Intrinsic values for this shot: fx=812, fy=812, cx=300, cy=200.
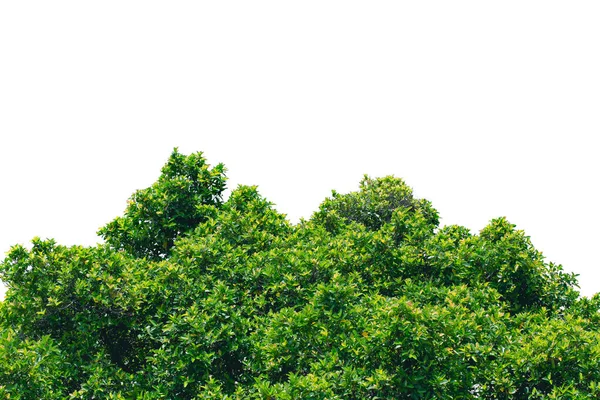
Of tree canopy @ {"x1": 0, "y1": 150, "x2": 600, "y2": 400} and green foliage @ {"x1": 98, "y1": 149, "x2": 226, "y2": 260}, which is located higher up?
green foliage @ {"x1": 98, "y1": 149, "x2": 226, "y2": 260}

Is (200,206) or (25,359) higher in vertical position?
(200,206)

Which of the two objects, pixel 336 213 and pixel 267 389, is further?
pixel 336 213

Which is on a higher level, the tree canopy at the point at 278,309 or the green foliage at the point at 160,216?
the green foliage at the point at 160,216

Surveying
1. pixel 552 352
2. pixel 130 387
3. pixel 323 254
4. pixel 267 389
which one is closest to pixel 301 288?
pixel 323 254

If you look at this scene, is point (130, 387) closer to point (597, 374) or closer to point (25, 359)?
point (25, 359)

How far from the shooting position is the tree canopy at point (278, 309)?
1795 centimetres

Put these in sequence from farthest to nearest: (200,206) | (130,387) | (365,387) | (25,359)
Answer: (200,206)
(130,387)
(25,359)
(365,387)

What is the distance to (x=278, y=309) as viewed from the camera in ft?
68.1

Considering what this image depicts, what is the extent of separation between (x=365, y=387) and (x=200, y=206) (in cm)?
849

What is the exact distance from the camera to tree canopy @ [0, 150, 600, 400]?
17953mm

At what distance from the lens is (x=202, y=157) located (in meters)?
24.8

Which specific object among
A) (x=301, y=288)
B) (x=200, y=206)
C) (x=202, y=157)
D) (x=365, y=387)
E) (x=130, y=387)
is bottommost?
(x=365, y=387)

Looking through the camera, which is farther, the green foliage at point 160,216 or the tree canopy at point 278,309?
the green foliage at point 160,216

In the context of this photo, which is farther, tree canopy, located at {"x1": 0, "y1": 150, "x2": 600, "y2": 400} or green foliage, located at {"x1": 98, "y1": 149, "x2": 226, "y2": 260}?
green foliage, located at {"x1": 98, "y1": 149, "x2": 226, "y2": 260}
